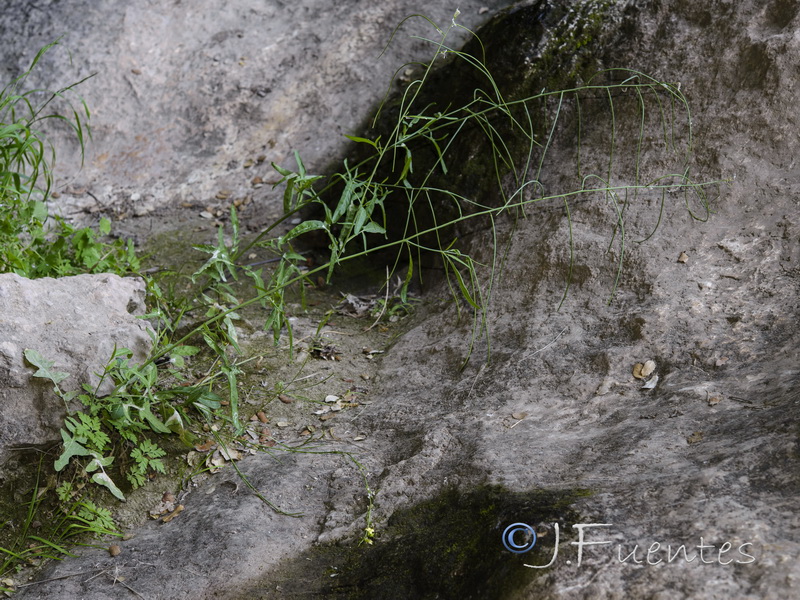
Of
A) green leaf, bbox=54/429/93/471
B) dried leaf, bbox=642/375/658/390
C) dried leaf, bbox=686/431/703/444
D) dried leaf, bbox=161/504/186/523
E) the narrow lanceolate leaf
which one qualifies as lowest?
dried leaf, bbox=161/504/186/523

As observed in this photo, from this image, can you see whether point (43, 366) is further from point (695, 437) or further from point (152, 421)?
point (695, 437)

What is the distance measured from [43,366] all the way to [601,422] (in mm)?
1895

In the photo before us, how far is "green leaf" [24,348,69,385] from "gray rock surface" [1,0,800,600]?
0.61m

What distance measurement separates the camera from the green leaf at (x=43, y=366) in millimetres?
2486

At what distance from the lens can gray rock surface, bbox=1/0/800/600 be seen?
5.62 feet

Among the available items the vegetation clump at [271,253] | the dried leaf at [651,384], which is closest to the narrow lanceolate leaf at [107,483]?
→ the vegetation clump at [271,253]

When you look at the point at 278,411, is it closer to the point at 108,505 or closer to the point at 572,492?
the point at 108,505

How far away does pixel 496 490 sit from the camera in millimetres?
2068

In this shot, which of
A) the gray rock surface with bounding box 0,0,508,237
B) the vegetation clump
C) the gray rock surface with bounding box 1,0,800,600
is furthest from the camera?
the gray rock surface with bounding box 0,0,508,237

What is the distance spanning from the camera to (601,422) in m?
2.38

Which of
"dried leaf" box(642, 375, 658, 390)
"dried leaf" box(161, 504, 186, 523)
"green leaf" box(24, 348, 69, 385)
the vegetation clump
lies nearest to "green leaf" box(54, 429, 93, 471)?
the vegetation clump

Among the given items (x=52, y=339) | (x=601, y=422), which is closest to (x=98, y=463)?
(x=52, y=339)

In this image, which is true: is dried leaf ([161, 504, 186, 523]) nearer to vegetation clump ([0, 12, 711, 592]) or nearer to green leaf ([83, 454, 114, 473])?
vegetation clump ([0, 12, 711, 592])

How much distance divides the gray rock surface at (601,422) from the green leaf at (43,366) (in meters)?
0.61
